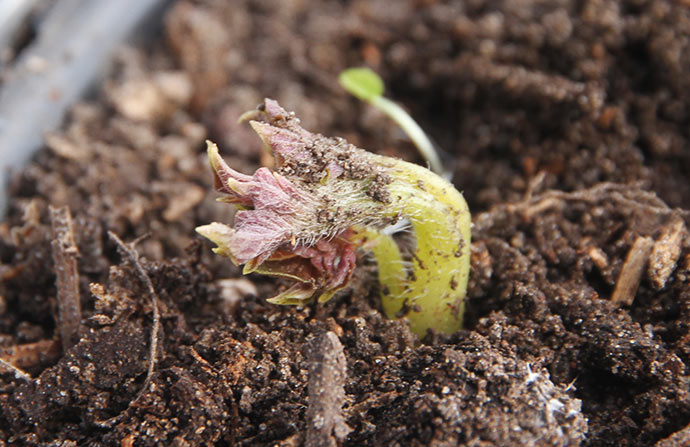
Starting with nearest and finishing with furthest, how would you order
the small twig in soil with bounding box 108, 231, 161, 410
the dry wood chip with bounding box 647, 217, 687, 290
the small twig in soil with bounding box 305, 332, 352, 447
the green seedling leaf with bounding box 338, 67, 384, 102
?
the small twig in soil with bounding box 305, 332, 352, 447 < the small twig in soil with bounding box 108, 231, 161, 410 < the dry wood chip with bounding box 647, 217, 687, 290 < the green seedling leaf with bounding box 338, 67, 384, 102

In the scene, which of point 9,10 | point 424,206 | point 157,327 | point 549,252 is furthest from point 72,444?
point 9,10

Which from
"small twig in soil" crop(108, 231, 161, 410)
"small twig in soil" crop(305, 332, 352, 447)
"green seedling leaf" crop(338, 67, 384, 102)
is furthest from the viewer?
"green seedling leaf" crop(338, 67, 384, 102)

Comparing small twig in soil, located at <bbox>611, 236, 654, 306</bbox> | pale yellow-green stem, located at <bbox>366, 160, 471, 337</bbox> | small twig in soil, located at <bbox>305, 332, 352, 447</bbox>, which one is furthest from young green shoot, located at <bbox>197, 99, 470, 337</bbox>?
small twig in soil, located at <bbox>611, 236, 654, 306</bbox>

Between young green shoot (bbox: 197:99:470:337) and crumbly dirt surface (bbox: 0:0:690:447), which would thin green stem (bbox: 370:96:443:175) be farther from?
young green shoot (bbox: 197:99:470:337)

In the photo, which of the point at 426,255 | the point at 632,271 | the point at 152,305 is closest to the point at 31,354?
the point at 152,305

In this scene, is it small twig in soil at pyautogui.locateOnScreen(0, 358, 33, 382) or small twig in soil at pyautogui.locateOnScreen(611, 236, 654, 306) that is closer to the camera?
small twig in soil at pyautogui.locateOnScreen(0, 358, 33, 382)

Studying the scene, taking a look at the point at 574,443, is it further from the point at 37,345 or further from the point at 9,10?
the point at 9,10

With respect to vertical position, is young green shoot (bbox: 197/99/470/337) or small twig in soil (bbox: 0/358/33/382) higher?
young green shoot (bbox: 197/99/470/337)

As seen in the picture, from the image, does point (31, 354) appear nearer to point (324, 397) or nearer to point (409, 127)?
point (324, 397)
